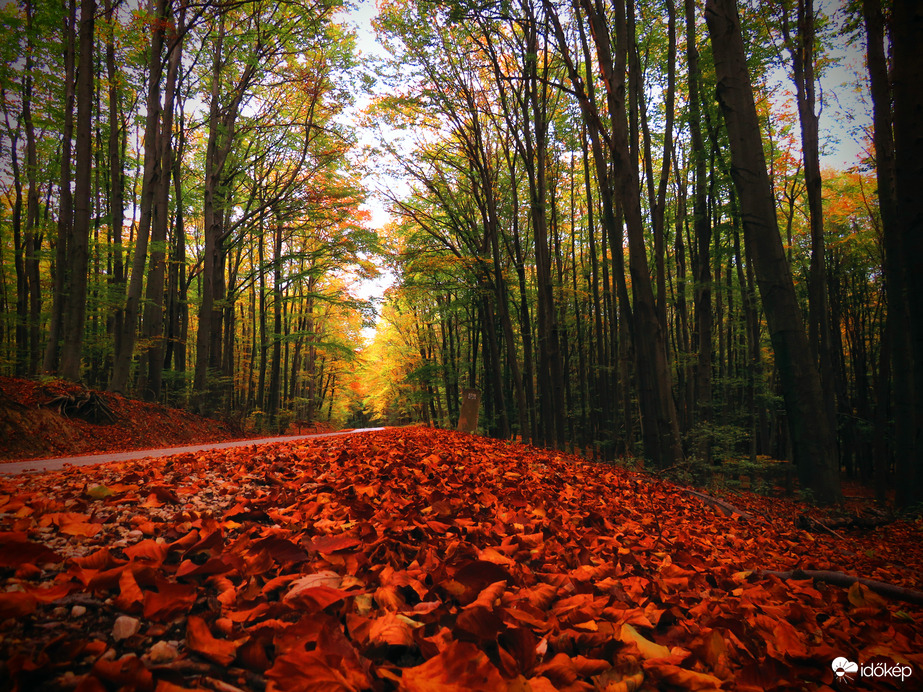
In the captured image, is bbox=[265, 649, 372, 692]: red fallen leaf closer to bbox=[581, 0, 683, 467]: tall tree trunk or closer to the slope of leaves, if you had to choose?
bbox=[581, 0, 683, 467]: tall tree trunk

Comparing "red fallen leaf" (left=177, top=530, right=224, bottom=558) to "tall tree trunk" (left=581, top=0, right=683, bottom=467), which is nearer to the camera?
"red fallen leaf" (left=177, top=530, right=224, bottom=558)

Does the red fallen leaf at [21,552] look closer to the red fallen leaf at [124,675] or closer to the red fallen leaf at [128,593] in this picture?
the red fallen leaf at [128,593]

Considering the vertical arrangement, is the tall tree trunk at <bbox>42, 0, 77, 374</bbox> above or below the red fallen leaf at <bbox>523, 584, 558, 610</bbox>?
above

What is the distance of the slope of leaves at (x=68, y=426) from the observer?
5.95 metres

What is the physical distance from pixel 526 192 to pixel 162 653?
16972 mm

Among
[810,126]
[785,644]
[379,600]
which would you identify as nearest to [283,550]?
[379,600]

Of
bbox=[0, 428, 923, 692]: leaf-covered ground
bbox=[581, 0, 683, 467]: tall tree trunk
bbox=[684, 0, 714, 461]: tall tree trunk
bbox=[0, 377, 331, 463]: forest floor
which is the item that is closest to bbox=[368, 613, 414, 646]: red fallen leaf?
bbox=[0, 428, 923, 692]: leaf-covered ground

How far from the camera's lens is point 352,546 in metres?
1.64

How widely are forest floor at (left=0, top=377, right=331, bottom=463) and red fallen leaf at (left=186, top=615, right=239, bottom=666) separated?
699 cm

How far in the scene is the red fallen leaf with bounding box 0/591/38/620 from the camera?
3.00 ft

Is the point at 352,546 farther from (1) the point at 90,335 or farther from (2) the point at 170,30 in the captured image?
(1) the point at 90,335

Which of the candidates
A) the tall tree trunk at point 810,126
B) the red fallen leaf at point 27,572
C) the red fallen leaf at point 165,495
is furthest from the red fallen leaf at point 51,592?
the tall tree trunk at point 810,126

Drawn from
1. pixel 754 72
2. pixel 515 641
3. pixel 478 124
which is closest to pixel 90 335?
pixel 478 124

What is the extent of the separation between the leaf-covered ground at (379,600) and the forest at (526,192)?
4.20 m
